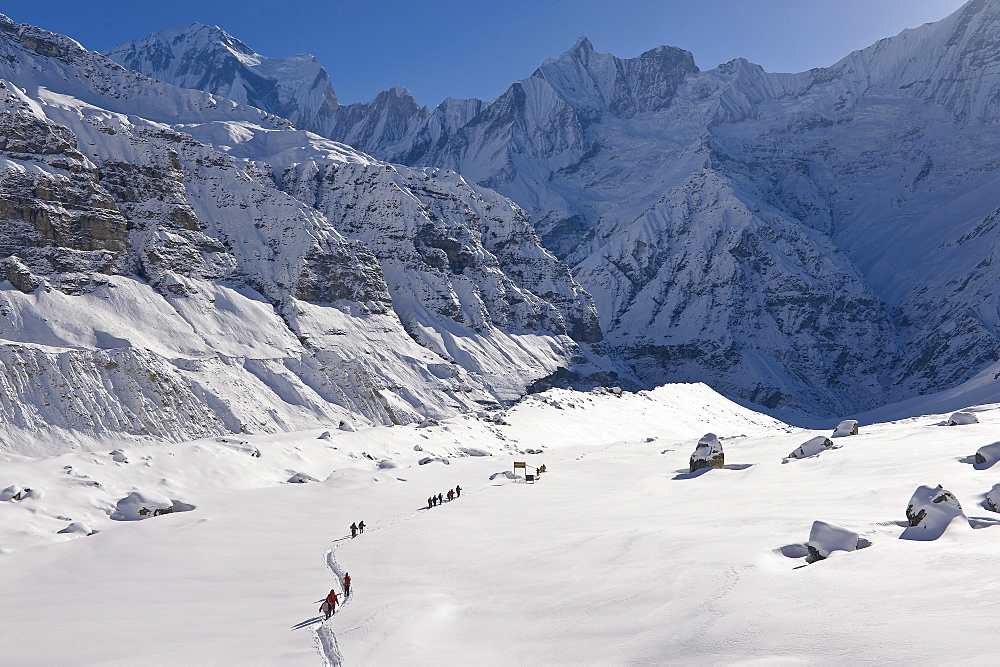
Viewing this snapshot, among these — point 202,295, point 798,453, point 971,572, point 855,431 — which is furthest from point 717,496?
point 202,295

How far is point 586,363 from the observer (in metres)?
167

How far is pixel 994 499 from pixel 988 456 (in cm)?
Result: 1031

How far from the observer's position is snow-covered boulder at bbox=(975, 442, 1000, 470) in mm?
36500

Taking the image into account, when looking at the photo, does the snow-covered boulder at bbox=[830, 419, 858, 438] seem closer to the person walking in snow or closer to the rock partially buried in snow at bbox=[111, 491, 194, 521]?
the person walking in snow

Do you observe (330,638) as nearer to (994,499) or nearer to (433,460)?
(994,499)

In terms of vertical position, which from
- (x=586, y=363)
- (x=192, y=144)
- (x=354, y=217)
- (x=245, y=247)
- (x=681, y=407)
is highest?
(x=192, y=144)

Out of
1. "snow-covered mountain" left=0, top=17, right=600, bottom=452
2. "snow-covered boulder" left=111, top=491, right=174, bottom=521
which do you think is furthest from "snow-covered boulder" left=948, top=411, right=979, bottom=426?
"snow-covered mountain" left=0, top=17, right=600, bottom=452

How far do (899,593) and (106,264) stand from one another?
109651 mm

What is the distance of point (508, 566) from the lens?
100.0ft

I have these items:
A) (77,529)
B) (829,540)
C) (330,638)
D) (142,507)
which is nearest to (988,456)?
(829,540)

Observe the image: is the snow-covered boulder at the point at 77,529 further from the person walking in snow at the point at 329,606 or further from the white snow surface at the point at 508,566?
the person walking in snow at the point at 329,606

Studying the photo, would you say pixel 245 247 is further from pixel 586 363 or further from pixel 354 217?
pixel 586 363

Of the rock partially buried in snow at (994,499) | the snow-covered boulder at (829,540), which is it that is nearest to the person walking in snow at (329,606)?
the snow-covered boulder at (829,540)

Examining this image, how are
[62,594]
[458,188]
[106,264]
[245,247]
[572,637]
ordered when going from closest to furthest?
[572,637] < [62,594] < [106,264] < [245,247] < [458,188]
